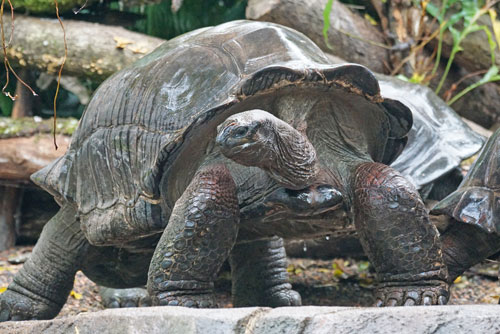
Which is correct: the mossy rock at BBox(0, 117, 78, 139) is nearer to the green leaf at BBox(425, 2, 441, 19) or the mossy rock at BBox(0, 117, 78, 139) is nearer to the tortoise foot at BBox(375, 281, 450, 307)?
the green leaf at BBox(425, 2, 441, 19)

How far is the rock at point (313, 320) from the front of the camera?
2510mm

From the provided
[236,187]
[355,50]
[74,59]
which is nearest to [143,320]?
[236,187]

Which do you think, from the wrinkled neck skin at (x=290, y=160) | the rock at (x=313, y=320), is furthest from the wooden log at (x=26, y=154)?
the rock at (x=313, y=320)

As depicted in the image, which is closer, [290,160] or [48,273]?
[290,160]

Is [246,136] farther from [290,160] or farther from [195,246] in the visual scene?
[195,246]

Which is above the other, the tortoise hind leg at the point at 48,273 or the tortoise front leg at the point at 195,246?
the tortoise front leg at the point at 195,246

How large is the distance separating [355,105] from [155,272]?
1302 mm

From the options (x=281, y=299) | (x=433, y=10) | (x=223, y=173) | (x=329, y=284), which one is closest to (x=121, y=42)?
(x=329, y=284)

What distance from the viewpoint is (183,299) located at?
362cm

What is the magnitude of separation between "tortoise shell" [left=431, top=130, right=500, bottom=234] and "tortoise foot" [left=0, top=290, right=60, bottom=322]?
7.54 feet

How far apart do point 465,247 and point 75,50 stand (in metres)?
4.28

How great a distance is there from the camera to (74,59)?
23.9 ft

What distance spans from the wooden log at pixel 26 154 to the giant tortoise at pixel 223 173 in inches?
85.4

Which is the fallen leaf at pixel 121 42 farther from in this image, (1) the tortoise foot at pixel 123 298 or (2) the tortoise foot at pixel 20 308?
(2) the tortoise foot at pixel 20 308
